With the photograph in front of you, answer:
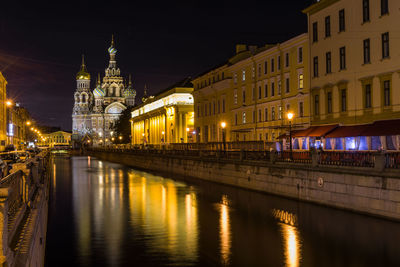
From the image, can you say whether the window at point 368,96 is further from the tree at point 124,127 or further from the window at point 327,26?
the tree at point 124,127

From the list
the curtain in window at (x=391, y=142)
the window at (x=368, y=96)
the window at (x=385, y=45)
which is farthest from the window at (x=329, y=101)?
the curtain in window at (x=391, y=142)

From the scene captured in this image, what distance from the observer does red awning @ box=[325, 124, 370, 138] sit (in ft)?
115

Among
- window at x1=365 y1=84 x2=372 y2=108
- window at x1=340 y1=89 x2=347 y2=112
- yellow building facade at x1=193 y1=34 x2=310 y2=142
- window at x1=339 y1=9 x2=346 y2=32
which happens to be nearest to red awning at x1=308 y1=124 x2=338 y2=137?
window at x1=340 y1=89 x2=347 y2=112

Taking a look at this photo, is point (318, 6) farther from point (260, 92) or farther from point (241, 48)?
point (241, 48)

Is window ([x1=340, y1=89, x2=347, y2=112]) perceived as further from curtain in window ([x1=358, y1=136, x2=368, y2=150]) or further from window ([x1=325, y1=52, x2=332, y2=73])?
curtain in window ([x1=358, y1=136, x2=368, y2=150])

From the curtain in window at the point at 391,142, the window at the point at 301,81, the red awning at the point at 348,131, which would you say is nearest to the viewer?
the curtain in window at the point at 391,142

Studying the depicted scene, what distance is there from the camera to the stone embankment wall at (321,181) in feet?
71.3

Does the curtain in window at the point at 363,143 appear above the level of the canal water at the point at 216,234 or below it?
above

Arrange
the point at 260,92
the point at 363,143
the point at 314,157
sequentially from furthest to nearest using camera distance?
the point at 260,92 < the point at 363,143 < the point at 314,157

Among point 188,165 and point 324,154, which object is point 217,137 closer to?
point 188,165

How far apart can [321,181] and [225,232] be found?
24.5ft

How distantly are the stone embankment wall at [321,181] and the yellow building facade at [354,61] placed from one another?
842cm

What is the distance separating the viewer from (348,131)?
36.3 metres

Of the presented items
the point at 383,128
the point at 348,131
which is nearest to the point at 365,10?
the point at 348,131
